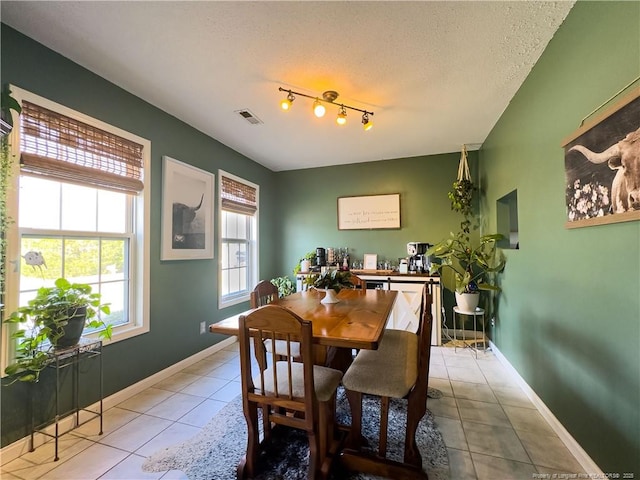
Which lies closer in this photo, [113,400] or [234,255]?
[113,400]

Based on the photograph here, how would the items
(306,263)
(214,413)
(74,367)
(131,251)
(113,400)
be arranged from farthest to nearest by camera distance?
(306,263)
(131,251)
(113,400)
(214,413)
(74,367)

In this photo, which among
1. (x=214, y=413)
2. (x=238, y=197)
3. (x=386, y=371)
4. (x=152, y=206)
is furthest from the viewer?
(x=238, y=197)

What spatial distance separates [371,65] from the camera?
2.05 meters

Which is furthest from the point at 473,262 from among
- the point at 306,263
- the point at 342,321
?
the point at 342,321

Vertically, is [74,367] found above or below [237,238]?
below

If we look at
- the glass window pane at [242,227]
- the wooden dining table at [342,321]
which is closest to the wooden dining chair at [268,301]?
the wooden dining table at [342,321]

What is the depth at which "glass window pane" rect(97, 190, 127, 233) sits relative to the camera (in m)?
2.27

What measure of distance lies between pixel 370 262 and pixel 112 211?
3231 millimetres

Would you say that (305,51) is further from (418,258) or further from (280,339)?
(418,258)

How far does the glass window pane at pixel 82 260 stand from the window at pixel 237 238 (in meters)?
1.45

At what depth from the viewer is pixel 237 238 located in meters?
4.01

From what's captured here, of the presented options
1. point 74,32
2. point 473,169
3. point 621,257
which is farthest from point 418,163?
point 74,32

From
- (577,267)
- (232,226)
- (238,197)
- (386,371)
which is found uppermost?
(238,197)

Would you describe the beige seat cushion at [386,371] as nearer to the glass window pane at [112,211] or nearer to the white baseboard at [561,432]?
the white baseboard at [561,432]
